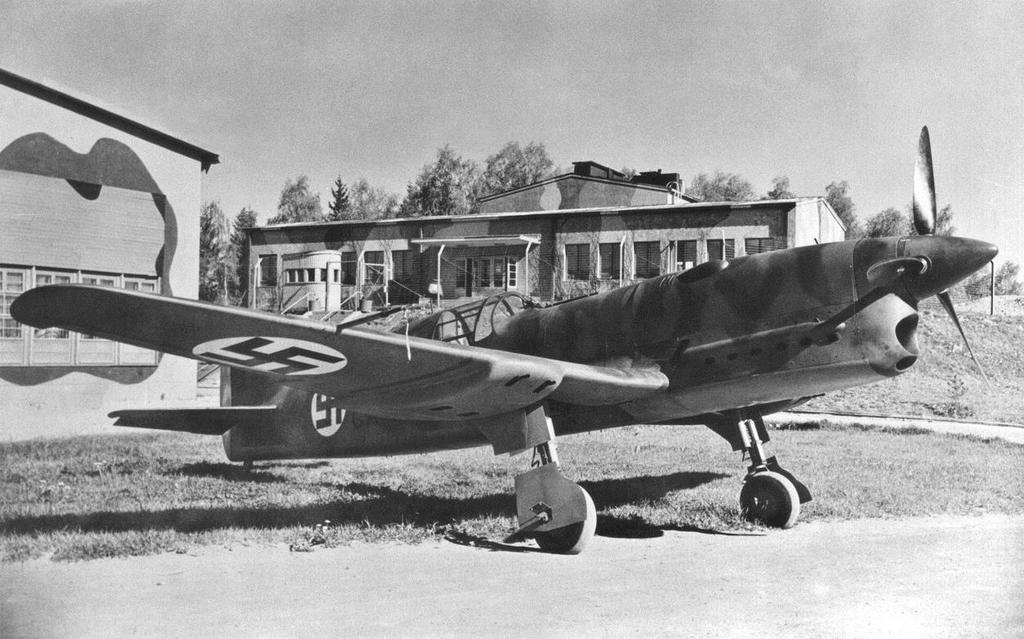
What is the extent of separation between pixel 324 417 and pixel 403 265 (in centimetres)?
168

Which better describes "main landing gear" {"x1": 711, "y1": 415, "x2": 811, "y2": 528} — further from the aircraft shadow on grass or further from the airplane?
the aircraft shadow on grass

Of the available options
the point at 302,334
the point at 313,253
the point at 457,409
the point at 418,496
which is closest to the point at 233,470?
the point at 418,496

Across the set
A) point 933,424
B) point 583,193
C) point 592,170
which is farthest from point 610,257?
point 933,424

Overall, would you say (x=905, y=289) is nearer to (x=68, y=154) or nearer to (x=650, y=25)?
(x=650, y=25)

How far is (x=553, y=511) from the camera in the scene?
5141mm

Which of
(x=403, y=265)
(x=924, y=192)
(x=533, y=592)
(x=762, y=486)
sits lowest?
(x=533, y=592)

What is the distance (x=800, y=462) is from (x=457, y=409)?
4.98 meters

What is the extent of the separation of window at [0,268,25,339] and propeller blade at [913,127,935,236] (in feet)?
18.5

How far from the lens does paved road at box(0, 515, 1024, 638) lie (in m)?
3.72

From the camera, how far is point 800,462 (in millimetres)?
8547

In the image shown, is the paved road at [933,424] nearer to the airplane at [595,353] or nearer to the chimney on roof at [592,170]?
the airplane at [595,353]

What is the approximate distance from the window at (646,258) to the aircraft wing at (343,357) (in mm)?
1402

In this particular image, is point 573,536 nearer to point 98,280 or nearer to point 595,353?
point 595,353

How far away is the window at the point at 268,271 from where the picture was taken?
227 inches
